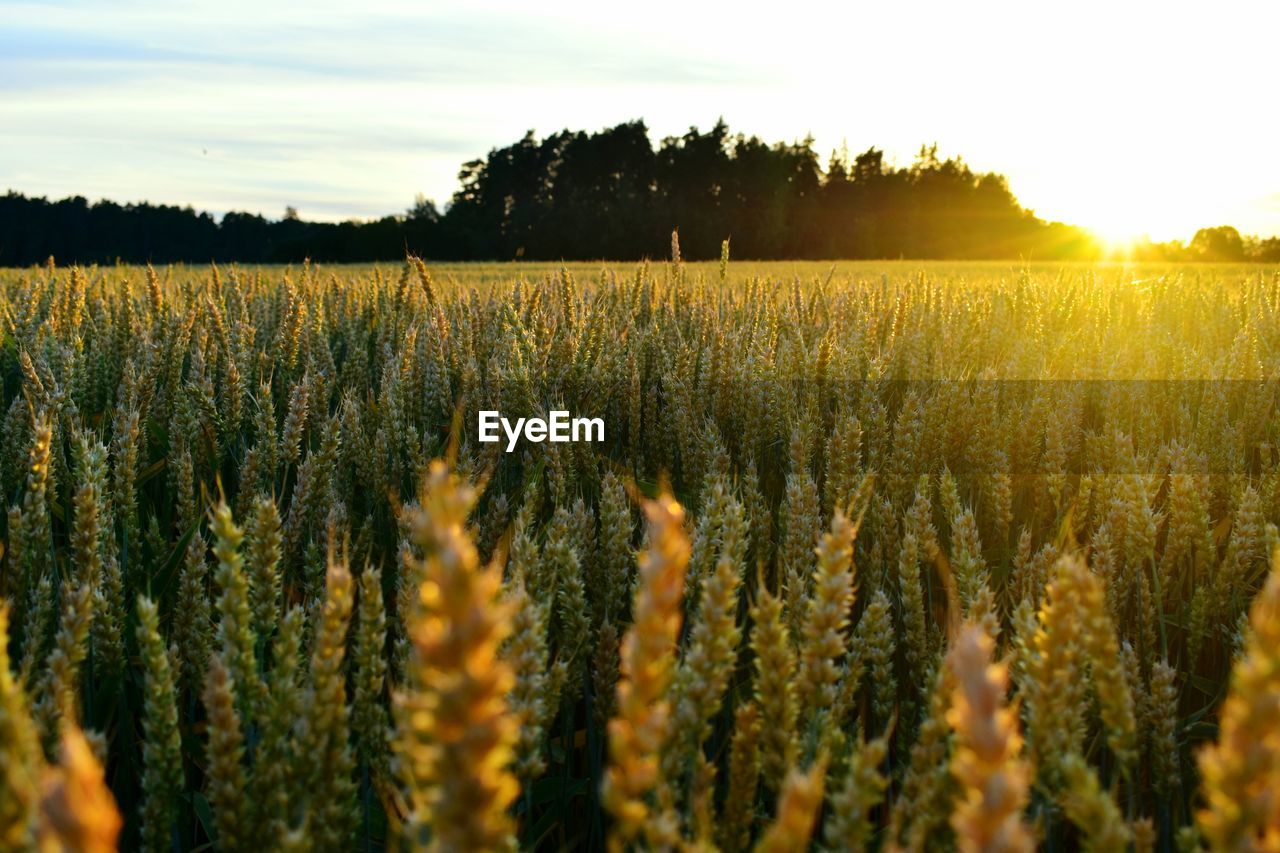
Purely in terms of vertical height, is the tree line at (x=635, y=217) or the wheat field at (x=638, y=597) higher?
the tree line at (x=635, y=217)

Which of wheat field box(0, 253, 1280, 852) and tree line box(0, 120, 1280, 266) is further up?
tree line box(0, 120, 1280, 266)

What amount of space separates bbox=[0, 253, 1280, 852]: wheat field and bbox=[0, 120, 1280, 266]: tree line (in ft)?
131

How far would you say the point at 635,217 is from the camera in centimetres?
5009

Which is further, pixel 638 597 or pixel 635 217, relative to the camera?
pixel 635 217

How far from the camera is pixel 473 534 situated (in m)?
1.69

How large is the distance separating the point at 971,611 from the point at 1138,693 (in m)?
0.32

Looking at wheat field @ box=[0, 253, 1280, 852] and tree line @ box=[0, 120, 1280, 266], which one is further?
tree line @ box=[0, 120, 1280, 266]

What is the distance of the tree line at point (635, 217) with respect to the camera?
154 feet

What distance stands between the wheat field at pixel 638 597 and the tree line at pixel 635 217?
4003cm

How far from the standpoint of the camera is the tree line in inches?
1849

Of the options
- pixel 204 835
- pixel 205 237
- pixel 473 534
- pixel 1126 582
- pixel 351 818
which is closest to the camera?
pixel 351 818

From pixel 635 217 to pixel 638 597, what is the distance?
5050 centimetres

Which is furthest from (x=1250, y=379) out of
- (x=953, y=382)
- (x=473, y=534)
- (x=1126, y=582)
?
(x=473, y=534)

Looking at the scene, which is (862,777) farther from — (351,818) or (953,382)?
(953,382)
